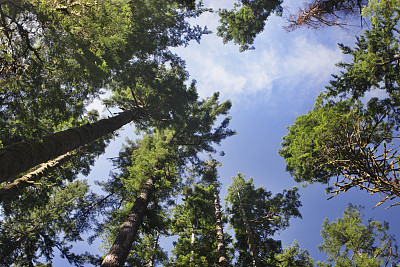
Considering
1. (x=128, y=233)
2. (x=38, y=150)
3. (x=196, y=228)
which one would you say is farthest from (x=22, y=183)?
(x=196, y=228)

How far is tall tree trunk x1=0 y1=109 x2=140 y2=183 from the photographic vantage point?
384 centimetres

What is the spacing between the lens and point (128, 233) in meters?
6.65

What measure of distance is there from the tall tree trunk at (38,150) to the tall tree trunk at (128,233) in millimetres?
3175

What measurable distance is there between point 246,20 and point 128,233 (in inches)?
717

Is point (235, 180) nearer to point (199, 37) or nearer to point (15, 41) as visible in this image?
point (199, 37)

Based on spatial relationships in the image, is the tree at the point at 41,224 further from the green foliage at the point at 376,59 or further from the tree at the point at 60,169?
the green foliage at the point at 376,59

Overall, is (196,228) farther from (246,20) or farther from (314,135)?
(246,20)

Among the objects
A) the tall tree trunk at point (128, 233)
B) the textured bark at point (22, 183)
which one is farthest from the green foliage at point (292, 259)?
the textured bark at point (22, 183)

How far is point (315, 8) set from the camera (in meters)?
6.50

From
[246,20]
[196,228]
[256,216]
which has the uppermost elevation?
[246,20]

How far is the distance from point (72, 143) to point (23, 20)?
3347 millimetres

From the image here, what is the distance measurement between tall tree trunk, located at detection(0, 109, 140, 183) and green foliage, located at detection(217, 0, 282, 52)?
15627 mm

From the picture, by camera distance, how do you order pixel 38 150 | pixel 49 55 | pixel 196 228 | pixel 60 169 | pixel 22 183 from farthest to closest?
1. pixel 60 169
2. pixel 196 228
3. pixel 22 183
4. pixel 49 55
5. pixel 38 150

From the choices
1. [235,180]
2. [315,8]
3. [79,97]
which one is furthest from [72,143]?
[235,180]
